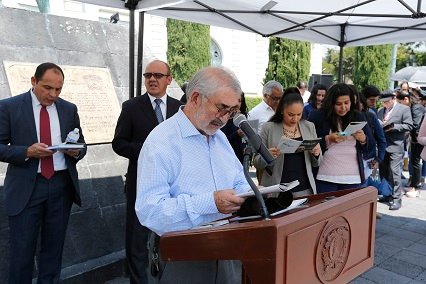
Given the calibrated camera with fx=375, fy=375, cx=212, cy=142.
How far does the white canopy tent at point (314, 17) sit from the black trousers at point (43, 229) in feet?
5.48

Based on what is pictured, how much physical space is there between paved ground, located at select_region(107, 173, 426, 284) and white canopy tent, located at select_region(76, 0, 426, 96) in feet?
8.94

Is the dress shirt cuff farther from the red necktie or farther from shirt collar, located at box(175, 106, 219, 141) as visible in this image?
the red necktie

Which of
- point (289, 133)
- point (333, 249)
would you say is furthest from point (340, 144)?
point (333, 249)

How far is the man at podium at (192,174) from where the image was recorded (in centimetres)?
146

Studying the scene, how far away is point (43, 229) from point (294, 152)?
7.15ft

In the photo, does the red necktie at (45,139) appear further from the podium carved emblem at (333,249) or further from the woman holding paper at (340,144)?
the woman holding paper at (340,144)

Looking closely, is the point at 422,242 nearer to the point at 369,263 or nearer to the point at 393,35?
the point at 393,35

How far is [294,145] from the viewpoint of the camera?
10.3 feet

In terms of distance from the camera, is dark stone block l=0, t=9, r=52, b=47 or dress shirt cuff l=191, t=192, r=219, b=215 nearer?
dress shirt cuff l=191, t=192, r=219, b=215

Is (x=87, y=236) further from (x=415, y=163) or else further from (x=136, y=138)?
(x=415, y=163)

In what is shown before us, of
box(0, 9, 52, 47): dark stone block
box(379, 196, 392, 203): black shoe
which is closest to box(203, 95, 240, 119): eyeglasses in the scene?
box(0, 9, 52, 47): dark stone block

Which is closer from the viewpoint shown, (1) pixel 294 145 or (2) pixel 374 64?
(1) pixel 294 145

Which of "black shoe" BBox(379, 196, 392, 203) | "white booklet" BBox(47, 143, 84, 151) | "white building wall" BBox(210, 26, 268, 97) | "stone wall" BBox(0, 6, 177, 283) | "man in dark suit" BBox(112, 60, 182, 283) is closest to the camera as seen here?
"white booklet" BBox(47, 143, 84, 151)

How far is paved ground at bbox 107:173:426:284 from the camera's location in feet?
12.4
